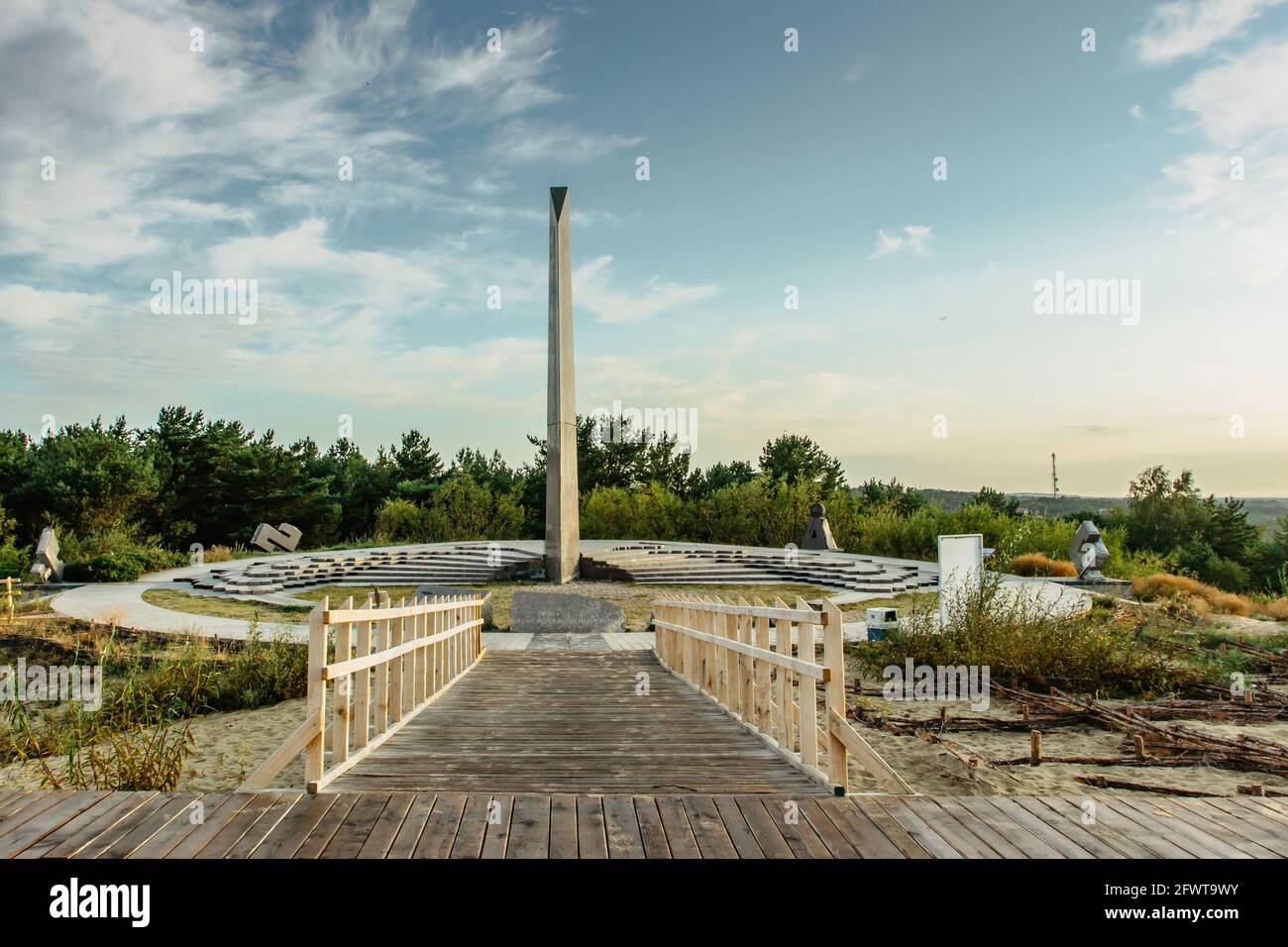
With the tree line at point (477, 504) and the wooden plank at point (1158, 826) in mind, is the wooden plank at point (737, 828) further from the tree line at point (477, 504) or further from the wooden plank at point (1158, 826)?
the tree line at point (477, 504)

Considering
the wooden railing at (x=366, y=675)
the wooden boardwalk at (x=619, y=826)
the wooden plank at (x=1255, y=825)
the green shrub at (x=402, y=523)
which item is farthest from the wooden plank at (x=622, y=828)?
the green shrub at (x=402, y=523)

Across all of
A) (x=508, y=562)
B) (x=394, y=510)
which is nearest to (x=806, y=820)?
(x=508, y=562)

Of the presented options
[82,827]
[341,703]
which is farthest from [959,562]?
[82,827]

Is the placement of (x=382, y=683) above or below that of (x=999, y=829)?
above

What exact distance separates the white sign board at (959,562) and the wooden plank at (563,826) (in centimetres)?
707

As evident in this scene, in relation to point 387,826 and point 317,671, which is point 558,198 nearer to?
point 317,671

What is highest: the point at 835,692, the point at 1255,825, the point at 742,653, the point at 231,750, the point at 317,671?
the point at 317,671

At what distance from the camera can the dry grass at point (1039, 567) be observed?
62.3 feet

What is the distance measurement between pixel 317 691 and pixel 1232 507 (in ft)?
143

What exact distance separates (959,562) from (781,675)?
5808mm

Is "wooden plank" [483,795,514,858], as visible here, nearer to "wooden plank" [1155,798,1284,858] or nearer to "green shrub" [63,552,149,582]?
"wooden plank" [1155,798,1284,858]

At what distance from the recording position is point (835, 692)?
167 inches

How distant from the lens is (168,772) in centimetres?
529
